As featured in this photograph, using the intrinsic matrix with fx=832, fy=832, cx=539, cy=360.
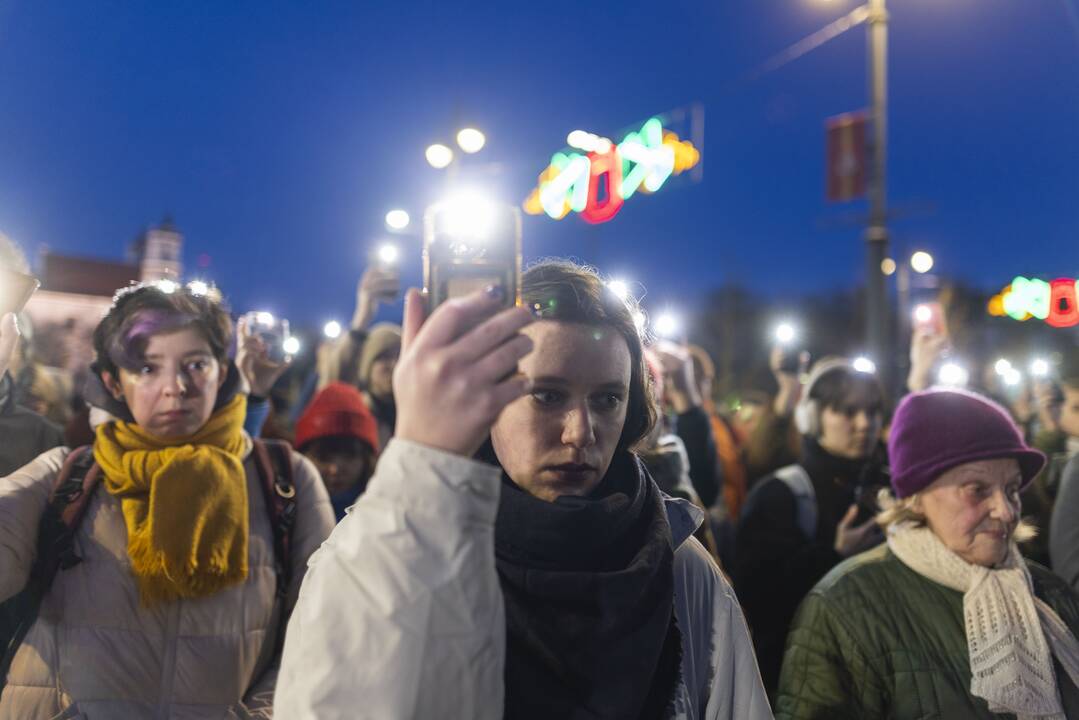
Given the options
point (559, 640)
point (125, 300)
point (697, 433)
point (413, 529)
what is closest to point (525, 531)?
point (559, 640)

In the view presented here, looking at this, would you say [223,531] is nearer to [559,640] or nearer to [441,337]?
[559,640]

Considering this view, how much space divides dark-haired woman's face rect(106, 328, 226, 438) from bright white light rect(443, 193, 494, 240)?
68.7 inches

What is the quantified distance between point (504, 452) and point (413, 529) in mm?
745

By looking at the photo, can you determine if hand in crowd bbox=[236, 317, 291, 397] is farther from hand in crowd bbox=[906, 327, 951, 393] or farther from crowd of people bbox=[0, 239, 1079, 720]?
hand in crowd bbox=[906, 327, 951, 393]

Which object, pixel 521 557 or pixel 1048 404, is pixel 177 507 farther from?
pixel 1048 404

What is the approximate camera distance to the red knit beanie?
432 cm

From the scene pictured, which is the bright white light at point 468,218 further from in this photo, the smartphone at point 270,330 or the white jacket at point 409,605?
the smartphone at point 270,330

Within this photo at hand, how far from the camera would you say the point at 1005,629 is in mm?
2426

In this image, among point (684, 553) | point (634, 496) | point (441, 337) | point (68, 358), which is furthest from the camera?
point (68, 358)

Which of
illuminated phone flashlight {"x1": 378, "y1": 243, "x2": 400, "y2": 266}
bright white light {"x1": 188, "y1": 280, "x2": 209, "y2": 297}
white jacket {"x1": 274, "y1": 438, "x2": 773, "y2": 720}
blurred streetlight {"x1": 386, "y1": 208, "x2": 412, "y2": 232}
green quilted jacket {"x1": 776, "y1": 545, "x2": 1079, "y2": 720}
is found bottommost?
green quilted jacket {"x1": 776, "y1": 545, "x2": 1079, "y2": 720}

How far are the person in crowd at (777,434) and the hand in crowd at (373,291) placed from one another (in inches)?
106

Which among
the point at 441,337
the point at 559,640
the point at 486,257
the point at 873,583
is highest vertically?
the point at 486,257

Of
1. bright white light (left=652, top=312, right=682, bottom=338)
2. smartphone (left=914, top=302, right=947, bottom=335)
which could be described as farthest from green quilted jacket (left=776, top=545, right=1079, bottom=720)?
bright white light (left=652, top=312, right=682, bottom=338)

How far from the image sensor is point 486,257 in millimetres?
1188
